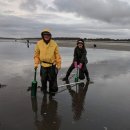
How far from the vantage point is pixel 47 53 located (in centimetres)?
972

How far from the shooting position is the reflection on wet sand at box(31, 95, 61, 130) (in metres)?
7.04

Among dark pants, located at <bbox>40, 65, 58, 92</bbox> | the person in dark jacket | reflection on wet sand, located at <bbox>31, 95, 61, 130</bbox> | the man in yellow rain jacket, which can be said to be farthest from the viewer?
the person in dark jacket

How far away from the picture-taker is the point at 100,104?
29.2ft

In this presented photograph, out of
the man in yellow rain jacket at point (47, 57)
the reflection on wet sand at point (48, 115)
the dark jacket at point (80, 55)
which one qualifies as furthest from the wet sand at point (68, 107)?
the dark jacket at point (80, 55)

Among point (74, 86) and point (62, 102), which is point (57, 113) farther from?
point (74, 86)

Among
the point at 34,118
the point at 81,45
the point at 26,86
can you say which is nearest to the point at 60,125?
the point at 34,118

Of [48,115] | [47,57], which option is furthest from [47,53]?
[48,115]

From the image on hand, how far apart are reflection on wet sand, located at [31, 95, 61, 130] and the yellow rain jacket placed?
982mm

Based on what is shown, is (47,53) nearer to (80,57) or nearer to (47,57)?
(47,57)

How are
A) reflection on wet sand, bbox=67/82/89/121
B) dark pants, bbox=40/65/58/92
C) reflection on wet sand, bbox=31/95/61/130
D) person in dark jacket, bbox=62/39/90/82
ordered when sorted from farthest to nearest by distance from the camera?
person in dark jacket, bbox=62/39/90/82 → dark pants, bbox=40/65/58/92 → reflection on wet sand, bbox=67/82/89/121 → reflection on wet sand, bbox=31/95/61/130

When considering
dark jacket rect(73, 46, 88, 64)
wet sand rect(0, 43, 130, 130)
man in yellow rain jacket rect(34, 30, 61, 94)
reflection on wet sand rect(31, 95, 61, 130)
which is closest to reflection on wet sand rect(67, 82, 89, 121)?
wet sand rect(0, 43, 130, 130)

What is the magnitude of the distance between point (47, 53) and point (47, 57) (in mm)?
111

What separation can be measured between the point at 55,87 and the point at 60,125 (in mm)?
3144

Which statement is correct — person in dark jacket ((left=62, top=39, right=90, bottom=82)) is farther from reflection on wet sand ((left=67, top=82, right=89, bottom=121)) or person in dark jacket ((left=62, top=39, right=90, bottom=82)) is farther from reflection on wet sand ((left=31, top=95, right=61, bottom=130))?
reflection on wet sand ((left=31, top=95, right=61, bottom=130))
